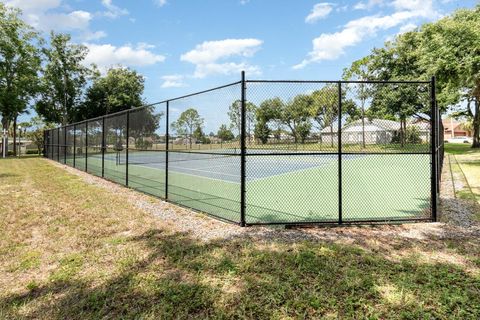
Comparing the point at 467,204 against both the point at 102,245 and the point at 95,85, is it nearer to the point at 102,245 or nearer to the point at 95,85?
the point at 102,245

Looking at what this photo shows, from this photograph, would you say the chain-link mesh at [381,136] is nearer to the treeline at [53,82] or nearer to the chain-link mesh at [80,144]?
the chain-link mesh at [80,144]

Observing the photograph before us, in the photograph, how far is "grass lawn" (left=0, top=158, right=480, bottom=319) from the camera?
2.61 m

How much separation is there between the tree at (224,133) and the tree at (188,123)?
0.83m

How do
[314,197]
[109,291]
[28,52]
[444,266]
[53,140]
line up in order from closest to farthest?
[109,291] → [444,266] → [314,197] → [53,140] → [28,52]

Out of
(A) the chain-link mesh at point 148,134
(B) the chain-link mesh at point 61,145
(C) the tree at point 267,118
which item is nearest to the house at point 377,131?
(C) the tree at point 267,118

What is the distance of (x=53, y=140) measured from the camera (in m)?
20.4

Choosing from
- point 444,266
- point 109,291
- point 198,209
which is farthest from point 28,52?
point 444,266

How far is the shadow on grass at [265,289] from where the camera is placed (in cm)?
258

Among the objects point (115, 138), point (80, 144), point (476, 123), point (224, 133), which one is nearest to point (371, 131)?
point (224, 133)

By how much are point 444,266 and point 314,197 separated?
3896 millimetres

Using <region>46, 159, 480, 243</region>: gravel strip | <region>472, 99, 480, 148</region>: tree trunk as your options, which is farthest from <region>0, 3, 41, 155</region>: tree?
<region>472, 99, 480, 148</region>: tree trunk

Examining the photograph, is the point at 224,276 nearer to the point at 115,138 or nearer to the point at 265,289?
the point at 265,289

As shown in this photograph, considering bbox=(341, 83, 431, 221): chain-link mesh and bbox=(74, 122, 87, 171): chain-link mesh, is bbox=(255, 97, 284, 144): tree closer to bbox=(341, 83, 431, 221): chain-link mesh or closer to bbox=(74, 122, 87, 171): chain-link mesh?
bbox=(341, 83, 431, 221): chain-link mesh

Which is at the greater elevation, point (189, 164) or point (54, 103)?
point (54, 103)
